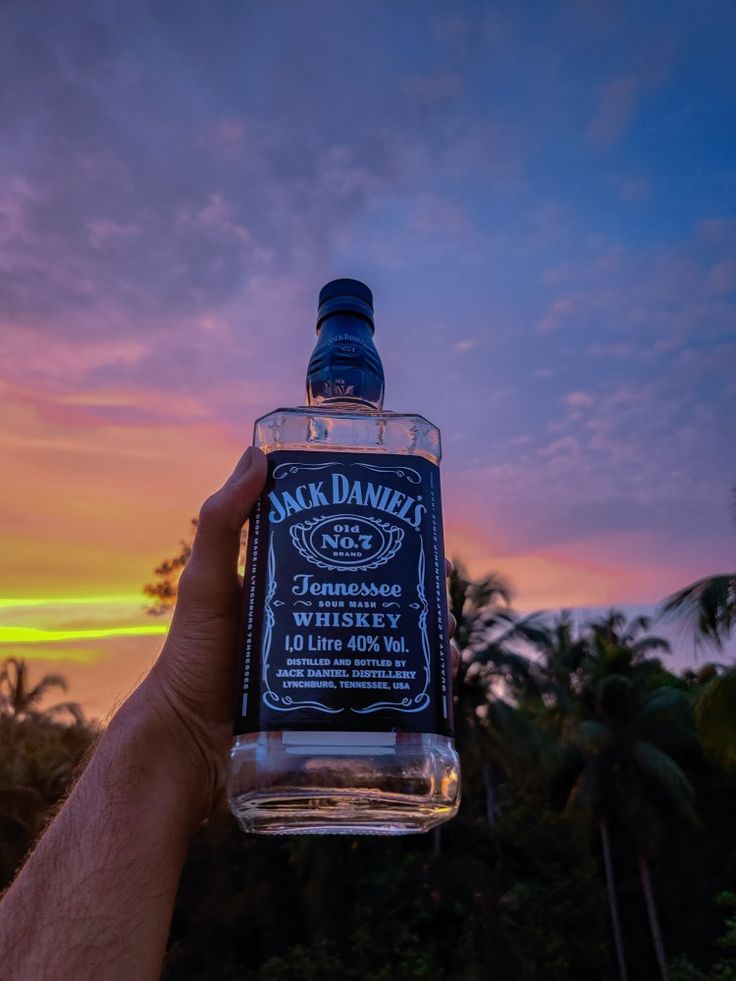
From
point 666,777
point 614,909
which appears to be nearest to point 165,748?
point 666,777

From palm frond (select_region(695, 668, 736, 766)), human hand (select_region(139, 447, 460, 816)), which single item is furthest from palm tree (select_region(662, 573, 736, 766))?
human hand (select_region(139, 447, 460, 816))

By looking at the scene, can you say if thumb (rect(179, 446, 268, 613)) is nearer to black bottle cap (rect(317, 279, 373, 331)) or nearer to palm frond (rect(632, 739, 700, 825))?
black bottle cap (rect(317, 279, 373, 331))

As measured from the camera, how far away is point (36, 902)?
1.98 meters

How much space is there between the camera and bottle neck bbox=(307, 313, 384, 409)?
254 cm

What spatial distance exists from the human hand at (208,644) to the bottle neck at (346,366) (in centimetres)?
32

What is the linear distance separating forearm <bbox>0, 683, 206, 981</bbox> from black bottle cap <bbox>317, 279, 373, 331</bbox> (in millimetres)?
1354

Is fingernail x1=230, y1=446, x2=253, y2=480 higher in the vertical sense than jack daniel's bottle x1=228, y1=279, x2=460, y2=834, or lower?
higher

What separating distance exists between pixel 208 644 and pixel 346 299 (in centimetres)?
118

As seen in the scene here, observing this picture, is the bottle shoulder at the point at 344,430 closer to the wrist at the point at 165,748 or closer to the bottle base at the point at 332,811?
the wrist at the point at 165,748

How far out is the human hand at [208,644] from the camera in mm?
2418

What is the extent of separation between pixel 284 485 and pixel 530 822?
28046 millimetres

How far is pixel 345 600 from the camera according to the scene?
2225mm

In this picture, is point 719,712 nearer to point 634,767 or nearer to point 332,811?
point 332,811

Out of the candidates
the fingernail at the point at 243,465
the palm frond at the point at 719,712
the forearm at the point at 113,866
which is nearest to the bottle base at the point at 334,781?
the forearm at the point at 113,866
